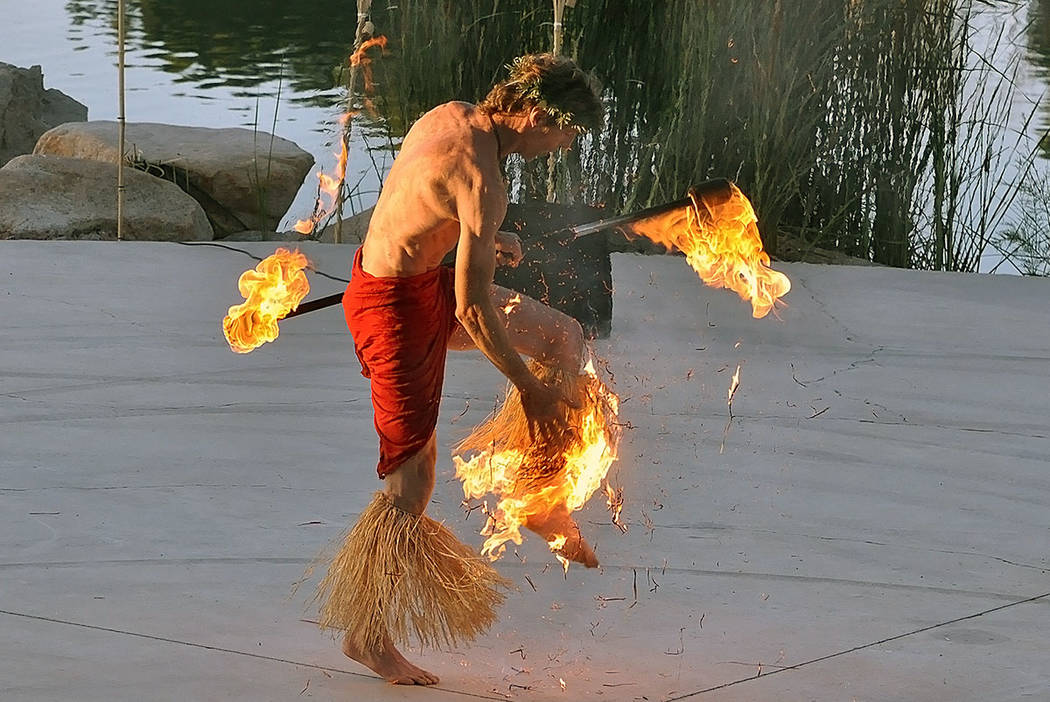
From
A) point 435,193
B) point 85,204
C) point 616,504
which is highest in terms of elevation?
point 435,193

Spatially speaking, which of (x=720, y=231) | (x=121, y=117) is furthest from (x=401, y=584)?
(x=121, y=117)

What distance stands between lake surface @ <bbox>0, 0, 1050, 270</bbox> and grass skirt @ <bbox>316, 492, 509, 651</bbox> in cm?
566

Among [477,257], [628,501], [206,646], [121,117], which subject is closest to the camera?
[477,257]

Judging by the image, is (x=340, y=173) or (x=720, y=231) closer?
(x=720, y=231)

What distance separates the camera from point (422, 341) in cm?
277

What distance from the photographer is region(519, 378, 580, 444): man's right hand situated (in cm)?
284

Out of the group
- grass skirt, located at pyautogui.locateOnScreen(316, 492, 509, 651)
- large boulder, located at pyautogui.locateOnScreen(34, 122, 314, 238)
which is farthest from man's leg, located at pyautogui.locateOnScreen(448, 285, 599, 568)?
large boulder, located at pyautogui.locateOnScreen(34, 122, 314, 238)

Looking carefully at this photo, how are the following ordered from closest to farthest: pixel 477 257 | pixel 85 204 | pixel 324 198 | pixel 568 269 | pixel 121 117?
pixel 477 257
pixel 568 269
pixel 121 117
pixel 85 204
pixel 324 198

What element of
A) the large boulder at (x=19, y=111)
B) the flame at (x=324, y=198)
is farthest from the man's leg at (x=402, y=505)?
the large boulder at (x=19, y=111)

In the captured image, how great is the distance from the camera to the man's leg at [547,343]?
300 centimetres

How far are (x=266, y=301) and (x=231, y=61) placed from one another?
383 inches

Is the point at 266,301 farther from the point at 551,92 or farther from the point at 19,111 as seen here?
the point at 19,111

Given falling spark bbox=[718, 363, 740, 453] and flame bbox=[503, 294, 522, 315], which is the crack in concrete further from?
falling spark bbox=[718, 363, 740, 453]

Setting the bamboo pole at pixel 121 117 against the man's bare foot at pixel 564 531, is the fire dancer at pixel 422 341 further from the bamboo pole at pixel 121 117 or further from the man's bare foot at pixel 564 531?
the bamboo pole at pixel 121 117
